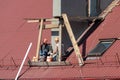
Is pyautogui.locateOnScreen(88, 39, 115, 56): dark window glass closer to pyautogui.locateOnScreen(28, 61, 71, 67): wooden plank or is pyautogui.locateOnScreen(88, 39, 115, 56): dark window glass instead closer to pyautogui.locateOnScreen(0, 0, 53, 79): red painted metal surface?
pyautogui.locateOnScreen(28, 61, 71, 67): wooden plank

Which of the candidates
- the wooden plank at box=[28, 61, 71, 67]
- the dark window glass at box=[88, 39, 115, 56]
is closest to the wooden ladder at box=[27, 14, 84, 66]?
the wooden plank at box=[28, 61, 71, 67]

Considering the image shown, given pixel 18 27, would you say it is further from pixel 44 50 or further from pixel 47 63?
pixel 47 63

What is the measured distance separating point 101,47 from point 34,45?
432cm

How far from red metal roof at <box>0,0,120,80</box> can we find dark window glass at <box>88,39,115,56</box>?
9.9 inches

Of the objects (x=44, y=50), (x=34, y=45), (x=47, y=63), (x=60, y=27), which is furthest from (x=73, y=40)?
(x=34, y=45)

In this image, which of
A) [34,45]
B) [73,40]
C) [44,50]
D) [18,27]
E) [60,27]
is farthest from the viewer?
[18,27]

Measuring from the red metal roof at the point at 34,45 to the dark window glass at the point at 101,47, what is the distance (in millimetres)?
252

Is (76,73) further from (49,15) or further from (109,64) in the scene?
(49,15)

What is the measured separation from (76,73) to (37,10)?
648 centimetres

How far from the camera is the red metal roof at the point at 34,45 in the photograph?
22.5 metres

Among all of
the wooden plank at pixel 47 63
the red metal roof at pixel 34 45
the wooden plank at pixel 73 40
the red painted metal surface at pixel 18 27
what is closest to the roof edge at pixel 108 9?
the red metal roof at pixel 34 45

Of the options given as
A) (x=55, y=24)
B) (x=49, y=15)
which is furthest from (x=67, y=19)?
(x=49, y=15)

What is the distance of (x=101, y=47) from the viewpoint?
24.5m

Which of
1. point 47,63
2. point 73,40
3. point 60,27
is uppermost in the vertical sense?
point 60,27
